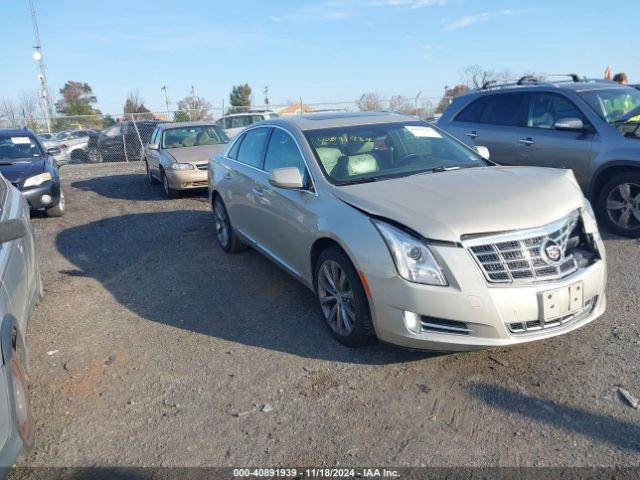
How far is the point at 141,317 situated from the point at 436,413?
2886 mm

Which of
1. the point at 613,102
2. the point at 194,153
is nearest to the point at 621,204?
the point at 613,102

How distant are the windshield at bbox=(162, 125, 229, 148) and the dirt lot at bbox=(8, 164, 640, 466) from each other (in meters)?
6.51

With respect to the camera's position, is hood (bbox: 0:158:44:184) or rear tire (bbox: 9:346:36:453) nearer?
rear tire (bbox: 9:346:36:453)

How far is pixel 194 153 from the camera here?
10797mm

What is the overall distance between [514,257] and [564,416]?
0.94 m

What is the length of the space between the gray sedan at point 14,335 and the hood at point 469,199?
7.18ft

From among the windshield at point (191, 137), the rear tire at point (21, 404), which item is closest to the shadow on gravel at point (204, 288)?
the rear tire at point (21, 404)

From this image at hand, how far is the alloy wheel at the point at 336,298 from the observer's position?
3871mm

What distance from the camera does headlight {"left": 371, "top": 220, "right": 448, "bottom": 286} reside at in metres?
3.29

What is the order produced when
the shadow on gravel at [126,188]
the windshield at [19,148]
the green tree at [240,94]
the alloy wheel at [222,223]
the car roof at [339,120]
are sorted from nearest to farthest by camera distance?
the car roof at [339,120] < the alloy wheel at [222,223] < the windshield at [19,148] < the shadow on gravel at [126,188] < the green tree at [240,94]

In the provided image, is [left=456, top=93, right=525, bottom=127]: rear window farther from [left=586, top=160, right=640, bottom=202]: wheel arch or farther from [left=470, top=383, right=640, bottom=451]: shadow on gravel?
[left=470, top=383, right=640, bottom=451]: shadow on gravel

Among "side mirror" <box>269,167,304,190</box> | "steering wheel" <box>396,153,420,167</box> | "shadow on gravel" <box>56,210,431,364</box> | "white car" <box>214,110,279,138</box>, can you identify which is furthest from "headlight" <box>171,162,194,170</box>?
"white car" <box>214,110,279,138</box>

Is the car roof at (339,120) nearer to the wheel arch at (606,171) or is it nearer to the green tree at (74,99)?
the wheel arch at (606,171)

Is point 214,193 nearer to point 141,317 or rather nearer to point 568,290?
point 141,317
